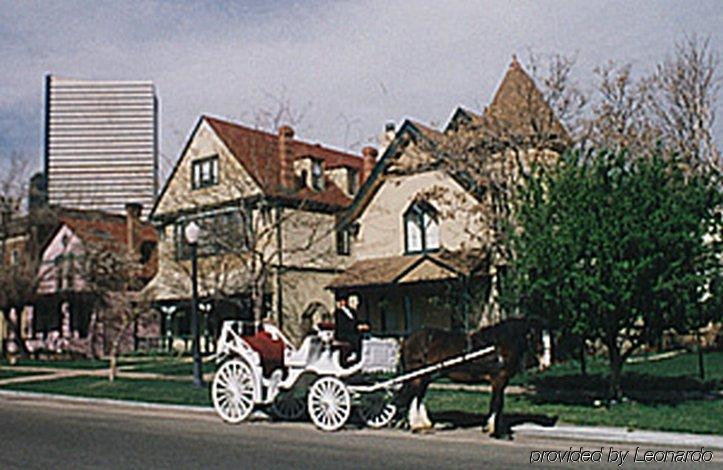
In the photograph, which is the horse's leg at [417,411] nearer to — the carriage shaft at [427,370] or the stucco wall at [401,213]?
the carriage shaft at [427,370]

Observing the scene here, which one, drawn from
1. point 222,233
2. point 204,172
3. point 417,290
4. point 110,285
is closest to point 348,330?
point 417,290

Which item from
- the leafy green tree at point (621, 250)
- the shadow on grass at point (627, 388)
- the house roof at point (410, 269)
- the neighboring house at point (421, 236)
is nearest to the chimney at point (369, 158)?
the neighboring house at point (421, 236)

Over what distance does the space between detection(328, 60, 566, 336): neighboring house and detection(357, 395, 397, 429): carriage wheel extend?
11186 millimetres

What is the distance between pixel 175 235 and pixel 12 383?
11.7m

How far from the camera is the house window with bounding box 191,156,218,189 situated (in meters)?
36.2

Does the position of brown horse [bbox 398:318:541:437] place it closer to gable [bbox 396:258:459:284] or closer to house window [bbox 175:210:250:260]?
house window [bbox 175:210:250:260]

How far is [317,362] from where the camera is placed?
48.8 feet

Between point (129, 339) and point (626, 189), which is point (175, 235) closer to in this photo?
point (129, 339)

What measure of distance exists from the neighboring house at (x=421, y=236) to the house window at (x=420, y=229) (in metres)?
0.04

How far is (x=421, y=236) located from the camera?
104 ft

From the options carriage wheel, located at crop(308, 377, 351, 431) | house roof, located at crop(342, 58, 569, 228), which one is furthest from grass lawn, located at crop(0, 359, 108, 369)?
carriage wheel, located at crop(308, 377, 351, 431)

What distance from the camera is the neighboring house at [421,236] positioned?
1043 inches

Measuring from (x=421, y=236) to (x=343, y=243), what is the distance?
6.26 metres

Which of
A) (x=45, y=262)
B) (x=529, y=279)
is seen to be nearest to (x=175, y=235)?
(x=45, y=262)
